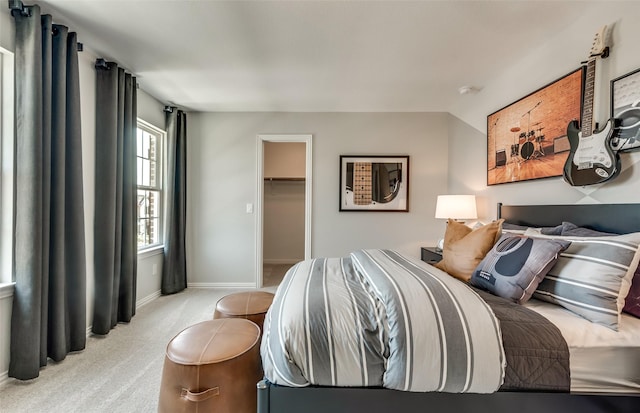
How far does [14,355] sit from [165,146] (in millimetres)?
2416

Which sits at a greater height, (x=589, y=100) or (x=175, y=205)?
(x=589, y=100)

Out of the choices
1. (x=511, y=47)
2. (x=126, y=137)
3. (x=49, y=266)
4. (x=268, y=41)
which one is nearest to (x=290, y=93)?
(x=268, y=41)

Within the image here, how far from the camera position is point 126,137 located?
102 inches

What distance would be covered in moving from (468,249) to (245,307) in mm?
1491

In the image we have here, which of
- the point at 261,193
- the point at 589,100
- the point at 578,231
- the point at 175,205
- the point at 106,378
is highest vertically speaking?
the point at 589,100

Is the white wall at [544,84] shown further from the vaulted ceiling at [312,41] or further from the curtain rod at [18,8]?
the curtain rod at [18,8]

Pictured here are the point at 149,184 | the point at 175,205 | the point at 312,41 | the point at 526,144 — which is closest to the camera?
the point at 312,41

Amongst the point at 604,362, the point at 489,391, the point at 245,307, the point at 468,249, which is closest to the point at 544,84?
the point at 468,249

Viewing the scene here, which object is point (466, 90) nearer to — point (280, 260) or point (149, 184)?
point (149, 184)

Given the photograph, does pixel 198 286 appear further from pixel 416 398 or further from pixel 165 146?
pixel 416 398

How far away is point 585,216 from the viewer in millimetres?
1729

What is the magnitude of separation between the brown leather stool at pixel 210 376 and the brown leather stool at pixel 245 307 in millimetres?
447

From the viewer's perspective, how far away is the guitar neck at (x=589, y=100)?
Answer: 1.69 m

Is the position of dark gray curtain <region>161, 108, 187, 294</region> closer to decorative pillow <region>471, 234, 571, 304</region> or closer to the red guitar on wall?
decorative pillow <region>471, 234, 571, 304</region>
